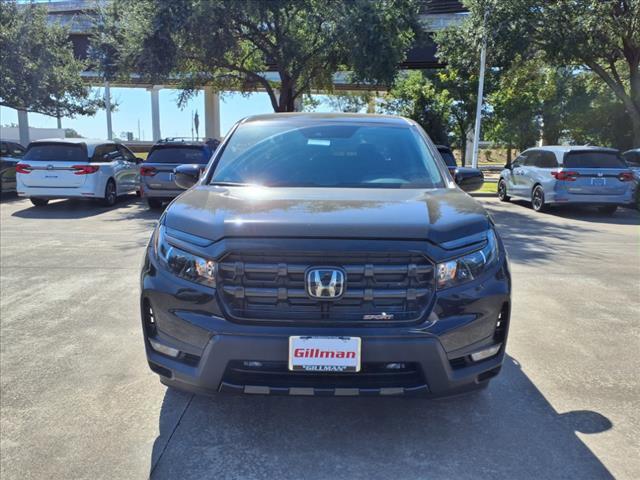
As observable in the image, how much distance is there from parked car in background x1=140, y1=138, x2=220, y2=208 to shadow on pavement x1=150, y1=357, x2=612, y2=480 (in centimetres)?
899

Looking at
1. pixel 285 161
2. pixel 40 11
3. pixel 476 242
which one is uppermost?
pixel 40 11

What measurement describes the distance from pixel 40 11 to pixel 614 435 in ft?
80.5

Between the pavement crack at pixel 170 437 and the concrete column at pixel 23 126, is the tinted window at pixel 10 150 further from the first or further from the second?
the concrete column at pixel 23 126

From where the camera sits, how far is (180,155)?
12047 mm

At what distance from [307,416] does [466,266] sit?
1.35 m

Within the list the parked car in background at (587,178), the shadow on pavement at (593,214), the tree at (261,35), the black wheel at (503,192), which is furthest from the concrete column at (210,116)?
the parked car in background at (587,178)

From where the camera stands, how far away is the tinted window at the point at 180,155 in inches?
471

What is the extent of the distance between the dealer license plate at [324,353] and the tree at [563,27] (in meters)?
16.5

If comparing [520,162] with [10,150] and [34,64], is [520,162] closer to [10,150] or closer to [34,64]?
[10,150]

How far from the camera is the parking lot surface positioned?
9.09 ft

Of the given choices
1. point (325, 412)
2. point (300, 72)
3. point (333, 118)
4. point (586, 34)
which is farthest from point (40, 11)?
point (325, 412)

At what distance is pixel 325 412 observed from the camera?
329 cm

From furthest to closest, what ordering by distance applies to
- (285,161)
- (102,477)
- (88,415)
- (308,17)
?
(308,17)
(285,161)
(88,415)
(102,477)

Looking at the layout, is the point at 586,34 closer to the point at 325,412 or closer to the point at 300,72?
the point at 300,72
